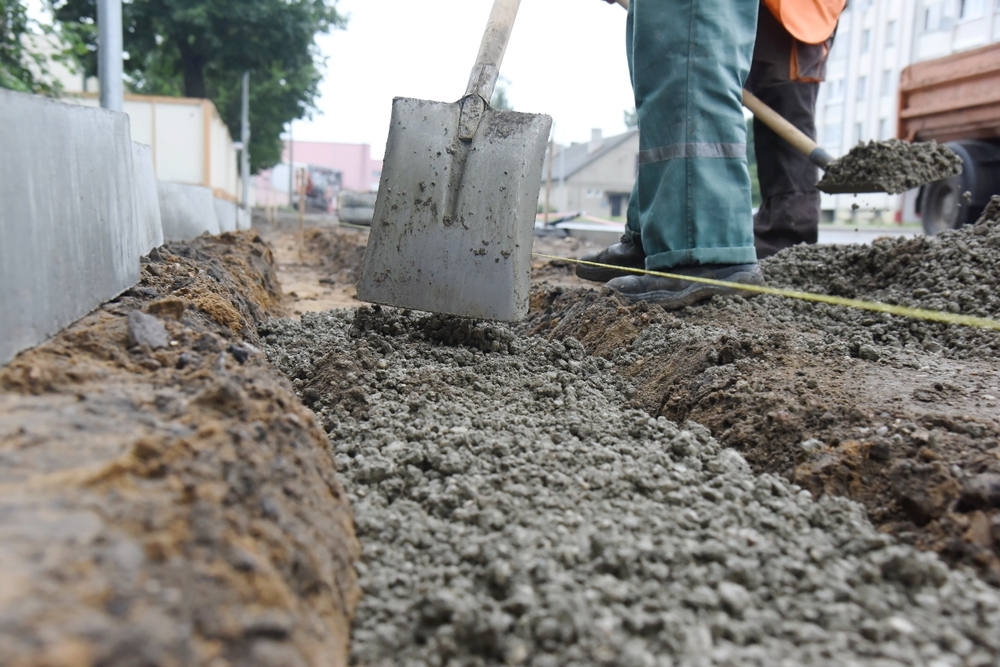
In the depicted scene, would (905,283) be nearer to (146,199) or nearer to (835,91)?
(146,199)

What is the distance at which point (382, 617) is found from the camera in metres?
1.03

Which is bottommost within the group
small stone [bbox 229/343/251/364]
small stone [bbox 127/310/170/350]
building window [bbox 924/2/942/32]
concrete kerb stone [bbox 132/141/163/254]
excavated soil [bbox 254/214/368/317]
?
excavated soil [bbox 254/214/368/317]

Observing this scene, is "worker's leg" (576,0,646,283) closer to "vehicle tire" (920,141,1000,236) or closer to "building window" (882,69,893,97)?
"vehicle tire" (920,141,1000,236)

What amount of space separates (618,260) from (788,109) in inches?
56.9

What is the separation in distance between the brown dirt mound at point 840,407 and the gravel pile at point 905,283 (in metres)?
0.11

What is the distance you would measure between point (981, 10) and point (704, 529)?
26912 mm

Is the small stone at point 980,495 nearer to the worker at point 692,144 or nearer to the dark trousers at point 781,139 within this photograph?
the worker at point 692,144

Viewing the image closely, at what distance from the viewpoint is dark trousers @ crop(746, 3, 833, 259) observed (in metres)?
3.86

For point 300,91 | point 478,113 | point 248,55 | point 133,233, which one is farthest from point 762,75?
point 300,91

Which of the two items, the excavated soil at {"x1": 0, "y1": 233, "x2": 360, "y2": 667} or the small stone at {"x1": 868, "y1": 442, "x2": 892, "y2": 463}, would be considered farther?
the small stone at {"x1": 868, "y1": 442, "x2": 892, "y2": 463}

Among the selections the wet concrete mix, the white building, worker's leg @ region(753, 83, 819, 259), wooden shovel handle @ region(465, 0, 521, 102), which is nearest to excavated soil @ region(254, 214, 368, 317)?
wooden shovel handle @ region(465, 0, 521, 102)

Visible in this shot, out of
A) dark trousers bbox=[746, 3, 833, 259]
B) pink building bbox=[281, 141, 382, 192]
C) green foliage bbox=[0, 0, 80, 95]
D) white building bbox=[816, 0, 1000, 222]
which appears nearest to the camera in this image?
dark trousers bbox=[746, 3, 833, 259]

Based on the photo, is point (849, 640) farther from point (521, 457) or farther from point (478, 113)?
point (478, 113)

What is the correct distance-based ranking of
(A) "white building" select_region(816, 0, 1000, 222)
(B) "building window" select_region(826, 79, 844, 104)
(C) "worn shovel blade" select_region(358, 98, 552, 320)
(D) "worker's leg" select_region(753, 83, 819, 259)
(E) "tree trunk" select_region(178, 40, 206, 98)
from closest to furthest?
(C) "worn shovel blade" select_region(358, 98, 552, 320) < (D) "worker's leg" select_region(753, 83, 819, 259) < (E) "tree trunk" select_region(178, 40, 206, 98) < (A) "white building" select_region(816, 0, 1000, 222) < (B) "building window" select_region(826, 79, 844, 104)
